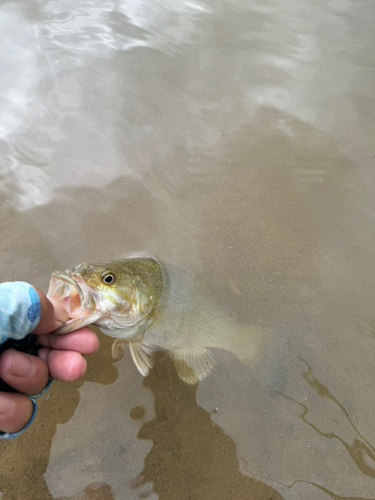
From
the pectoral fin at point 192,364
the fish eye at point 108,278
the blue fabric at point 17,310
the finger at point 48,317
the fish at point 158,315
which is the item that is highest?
the blue fabric at point 17,310

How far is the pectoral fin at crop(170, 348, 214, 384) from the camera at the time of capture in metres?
2.62

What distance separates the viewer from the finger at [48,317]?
5.28 feet

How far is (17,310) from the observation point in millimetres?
1491

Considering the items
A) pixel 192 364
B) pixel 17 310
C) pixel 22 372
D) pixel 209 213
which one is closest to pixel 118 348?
pixel 192 364

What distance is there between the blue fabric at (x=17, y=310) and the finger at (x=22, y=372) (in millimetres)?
122

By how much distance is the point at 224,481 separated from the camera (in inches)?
91.2

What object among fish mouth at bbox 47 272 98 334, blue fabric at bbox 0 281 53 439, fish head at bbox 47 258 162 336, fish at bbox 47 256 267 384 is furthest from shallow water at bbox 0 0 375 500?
blue fabric at bbox 0 281 53 439

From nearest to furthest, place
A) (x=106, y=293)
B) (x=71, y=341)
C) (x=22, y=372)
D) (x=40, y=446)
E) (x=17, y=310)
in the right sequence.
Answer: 1. (x=17, y=310)
2. (x=22, y=372)
3. (x=71, y=341)
4. (x=106, y=293)
5. (x=40, y=446)

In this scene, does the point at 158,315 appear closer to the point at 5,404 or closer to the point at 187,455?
the point at 187,455

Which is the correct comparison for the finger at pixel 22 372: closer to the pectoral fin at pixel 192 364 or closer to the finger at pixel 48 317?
the finger at pixel 48 317

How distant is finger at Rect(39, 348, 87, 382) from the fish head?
0.49 feet

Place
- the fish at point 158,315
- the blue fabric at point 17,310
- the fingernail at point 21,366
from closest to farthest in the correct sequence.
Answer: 1. the blue fabric at point 17,310
2. the fingernail at point 21,366
3. the fish at point 158,315

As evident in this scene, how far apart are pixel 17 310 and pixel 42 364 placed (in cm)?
41

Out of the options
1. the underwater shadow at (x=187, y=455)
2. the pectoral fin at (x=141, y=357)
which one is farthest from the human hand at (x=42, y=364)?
the underwater shadow at (x=187, y=455)
